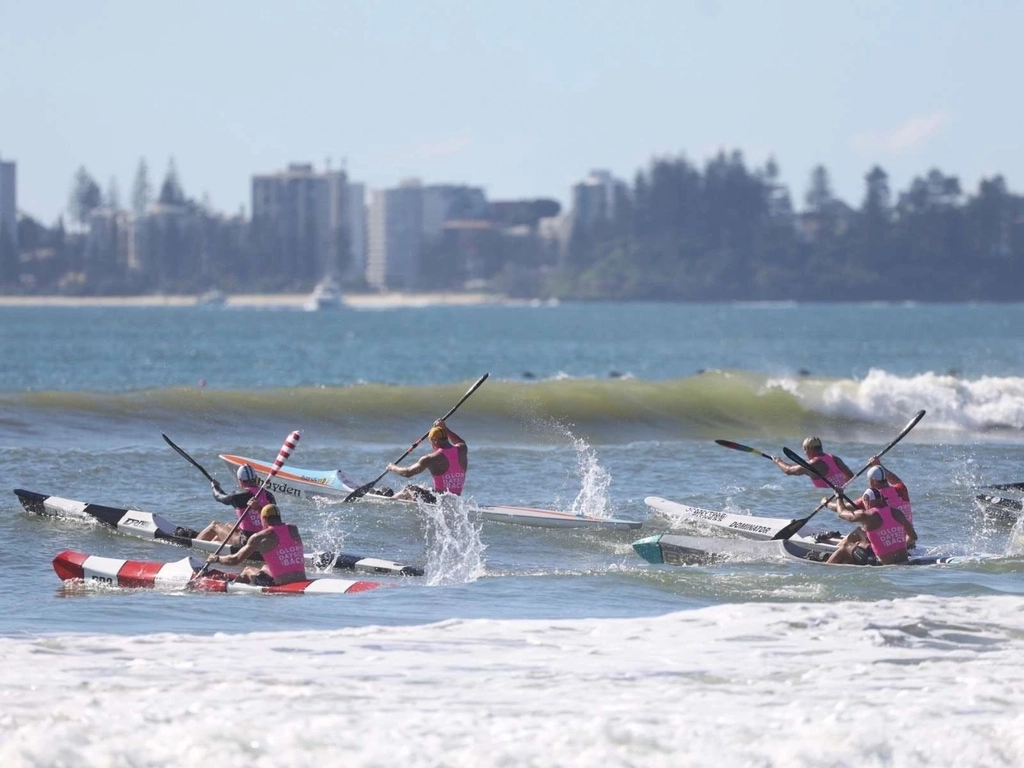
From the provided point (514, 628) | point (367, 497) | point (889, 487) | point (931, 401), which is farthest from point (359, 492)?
point (931, 401)

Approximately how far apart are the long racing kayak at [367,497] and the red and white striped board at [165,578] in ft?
13.7

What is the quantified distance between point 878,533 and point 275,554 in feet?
18.7

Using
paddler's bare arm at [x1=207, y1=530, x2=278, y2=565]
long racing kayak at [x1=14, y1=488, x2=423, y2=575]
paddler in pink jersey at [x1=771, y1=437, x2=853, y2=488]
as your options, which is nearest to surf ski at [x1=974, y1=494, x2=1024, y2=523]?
paddler in pink jersey at [x1=771, y1=437, x2=853, y2=488]

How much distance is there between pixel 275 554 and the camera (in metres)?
14.0

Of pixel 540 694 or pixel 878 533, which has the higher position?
pixel 878 533

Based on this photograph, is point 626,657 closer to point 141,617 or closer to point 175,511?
point 141,617

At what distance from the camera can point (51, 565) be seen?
51.4 feet

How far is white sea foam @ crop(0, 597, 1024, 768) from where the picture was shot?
935 centimetres

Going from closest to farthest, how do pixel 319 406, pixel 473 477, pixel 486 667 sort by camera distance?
pixel 486 667 < pixel 473 477 < pixel 319 406

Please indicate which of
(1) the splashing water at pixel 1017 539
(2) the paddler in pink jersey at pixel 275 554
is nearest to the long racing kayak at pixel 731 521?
(1) the splashing water at pixel 1017 539

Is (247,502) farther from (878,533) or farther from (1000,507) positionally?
(1000,507)

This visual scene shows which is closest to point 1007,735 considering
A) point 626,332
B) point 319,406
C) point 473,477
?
point 473,477

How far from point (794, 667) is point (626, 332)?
344ft

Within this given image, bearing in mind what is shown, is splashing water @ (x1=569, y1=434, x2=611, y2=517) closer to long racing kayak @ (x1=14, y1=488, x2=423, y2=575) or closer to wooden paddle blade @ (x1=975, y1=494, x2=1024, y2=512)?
long racing kayak @ (x1=14, y1=488, x2=423, y2=575)
